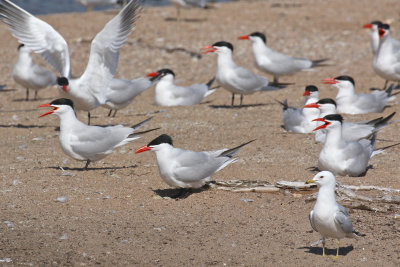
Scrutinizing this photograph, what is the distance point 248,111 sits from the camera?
9.45 m

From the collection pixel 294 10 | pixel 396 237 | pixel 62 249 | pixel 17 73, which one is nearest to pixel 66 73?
pixel 17 73

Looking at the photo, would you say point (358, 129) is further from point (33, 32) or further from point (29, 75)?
point (29, 75)

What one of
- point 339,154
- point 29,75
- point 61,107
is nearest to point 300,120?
point 339,154

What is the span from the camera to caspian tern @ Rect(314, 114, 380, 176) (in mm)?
6102

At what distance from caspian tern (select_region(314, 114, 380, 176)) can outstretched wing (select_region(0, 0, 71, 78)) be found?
13.4 feet

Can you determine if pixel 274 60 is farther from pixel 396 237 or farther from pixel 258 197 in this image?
pixel 396 237

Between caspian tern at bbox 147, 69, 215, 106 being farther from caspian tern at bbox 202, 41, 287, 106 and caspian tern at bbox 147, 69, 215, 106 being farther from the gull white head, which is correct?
the gull white head

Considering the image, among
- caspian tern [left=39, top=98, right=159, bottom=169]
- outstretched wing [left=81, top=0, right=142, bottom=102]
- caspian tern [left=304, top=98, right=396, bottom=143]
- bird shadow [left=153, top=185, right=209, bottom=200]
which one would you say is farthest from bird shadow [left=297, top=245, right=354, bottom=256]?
outstretched wing [left=81, top=0, right=142, bottom=102]

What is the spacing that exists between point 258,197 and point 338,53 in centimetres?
761

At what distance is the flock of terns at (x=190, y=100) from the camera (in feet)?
18.4

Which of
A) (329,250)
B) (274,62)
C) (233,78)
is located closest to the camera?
(329,250)

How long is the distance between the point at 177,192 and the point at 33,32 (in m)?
3.95

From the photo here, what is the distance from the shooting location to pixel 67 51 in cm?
872

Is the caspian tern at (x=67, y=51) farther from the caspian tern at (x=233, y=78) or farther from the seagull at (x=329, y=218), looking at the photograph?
the seagull at (x=329, y=218)
